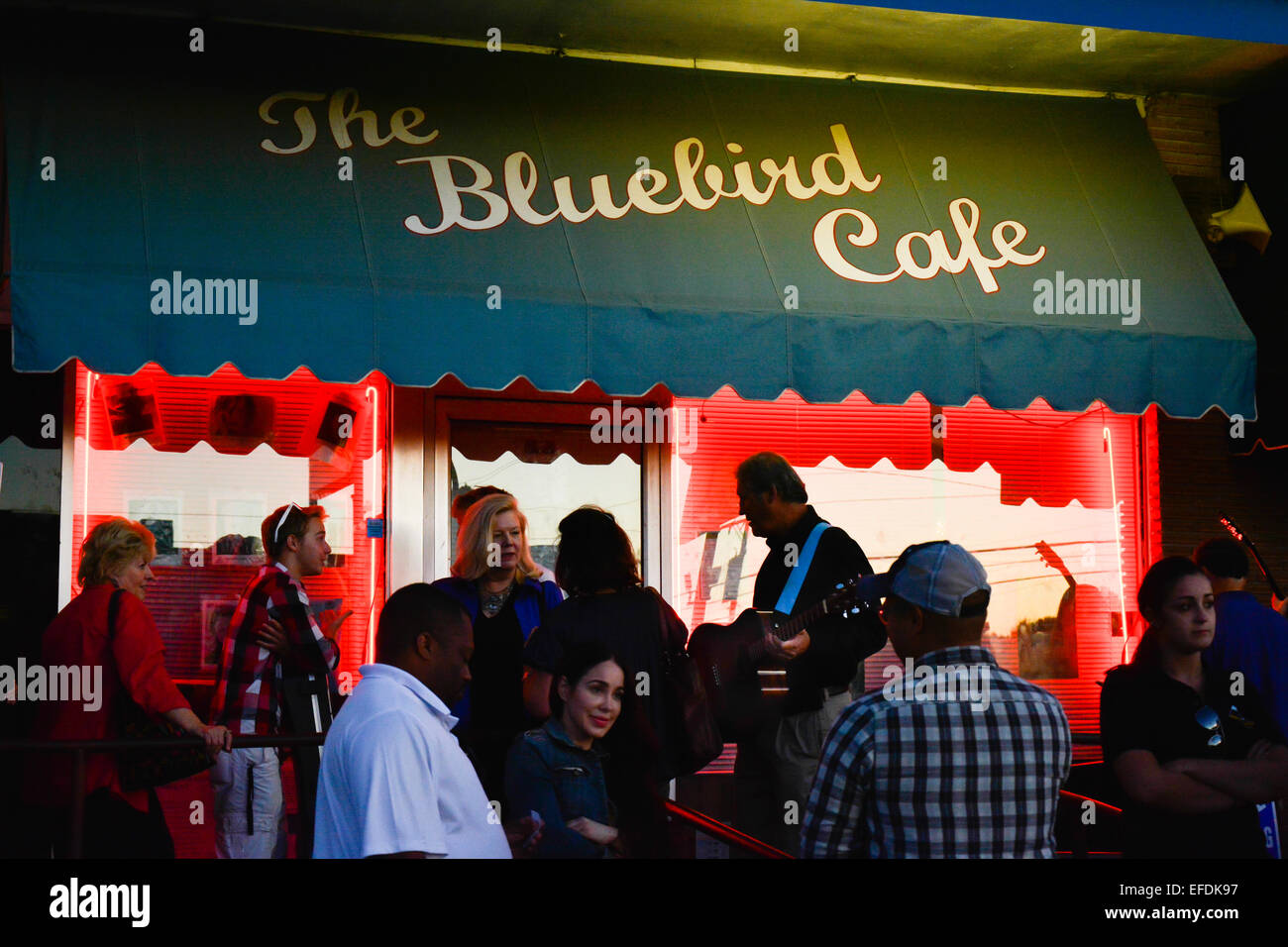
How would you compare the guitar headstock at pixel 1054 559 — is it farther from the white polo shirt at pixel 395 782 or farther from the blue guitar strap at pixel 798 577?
the white polo shirt at pixel 395 782

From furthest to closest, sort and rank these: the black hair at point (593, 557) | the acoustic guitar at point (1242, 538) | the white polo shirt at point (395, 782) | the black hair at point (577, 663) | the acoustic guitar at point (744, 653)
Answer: the acoustic guitar at point (1242, 538) → the acoustic guitar at point (744, 653) → the black hair at point (593, 557) → the black hair at point (577, 663) → the white polo shirt at point (395, 782)

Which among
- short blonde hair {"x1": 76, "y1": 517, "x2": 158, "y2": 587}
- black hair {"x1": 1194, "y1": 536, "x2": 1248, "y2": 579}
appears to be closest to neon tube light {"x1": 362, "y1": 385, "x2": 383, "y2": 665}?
short blonde hair {"x1": 76, "y1": 517, "x2": 158, "y2": 587}

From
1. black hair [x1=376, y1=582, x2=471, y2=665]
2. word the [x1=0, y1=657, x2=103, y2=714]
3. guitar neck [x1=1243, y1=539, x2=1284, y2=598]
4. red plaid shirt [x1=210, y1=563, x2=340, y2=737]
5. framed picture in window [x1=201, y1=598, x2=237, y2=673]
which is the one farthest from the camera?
guitar neck [x1=1243, y1=539, x2=1284, y2=598]

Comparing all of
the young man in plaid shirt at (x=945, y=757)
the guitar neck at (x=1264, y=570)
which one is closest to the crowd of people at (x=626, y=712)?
the young man in plaid shirt at (x=945, y=757)

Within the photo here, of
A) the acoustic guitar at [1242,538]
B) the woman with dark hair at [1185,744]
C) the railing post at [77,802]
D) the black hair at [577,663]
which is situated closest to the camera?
the woman with dark hair at [1185,744]

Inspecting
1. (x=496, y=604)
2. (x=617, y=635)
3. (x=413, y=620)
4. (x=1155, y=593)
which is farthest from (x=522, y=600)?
(x=1155, y=593)

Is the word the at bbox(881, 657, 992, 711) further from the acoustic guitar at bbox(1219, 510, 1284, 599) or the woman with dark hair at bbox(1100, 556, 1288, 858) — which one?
the acoustic guitar at bbox(1219, 510, 1284, 599)

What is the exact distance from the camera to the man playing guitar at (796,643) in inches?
242

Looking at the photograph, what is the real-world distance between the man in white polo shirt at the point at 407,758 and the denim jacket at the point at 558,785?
3.30 ft

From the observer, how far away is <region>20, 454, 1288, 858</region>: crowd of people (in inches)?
142

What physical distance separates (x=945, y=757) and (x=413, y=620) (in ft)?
4.86

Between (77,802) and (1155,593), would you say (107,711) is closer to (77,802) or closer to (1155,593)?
(77,802)

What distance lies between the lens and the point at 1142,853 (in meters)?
4.61

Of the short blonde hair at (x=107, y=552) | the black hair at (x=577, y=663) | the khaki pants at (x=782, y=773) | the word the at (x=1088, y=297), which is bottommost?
the khaki pants at (x=782, y=773)
